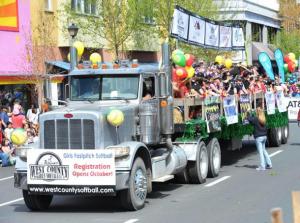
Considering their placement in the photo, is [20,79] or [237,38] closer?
[237,38]

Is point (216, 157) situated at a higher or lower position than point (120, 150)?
lower

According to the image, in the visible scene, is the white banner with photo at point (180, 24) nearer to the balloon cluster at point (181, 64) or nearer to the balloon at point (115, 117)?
the balloon cluster at point (181, 64)

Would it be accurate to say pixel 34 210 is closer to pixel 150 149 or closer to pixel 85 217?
pixel 85 217

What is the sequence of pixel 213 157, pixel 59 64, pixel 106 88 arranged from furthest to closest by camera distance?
pixel 59 64, pixel 213 157, pixel 106 88

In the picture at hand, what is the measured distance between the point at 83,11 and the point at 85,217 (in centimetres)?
2354

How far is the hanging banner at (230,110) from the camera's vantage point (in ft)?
51.0

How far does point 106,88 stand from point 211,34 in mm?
6358

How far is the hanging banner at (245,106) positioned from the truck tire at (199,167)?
3.10m

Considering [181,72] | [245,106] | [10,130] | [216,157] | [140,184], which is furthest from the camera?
[10,130]

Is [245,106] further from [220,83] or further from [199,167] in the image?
[199,167]

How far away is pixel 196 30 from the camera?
1627cm

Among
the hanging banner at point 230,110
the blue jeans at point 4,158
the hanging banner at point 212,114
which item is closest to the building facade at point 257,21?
the blue jeans at point 4,158

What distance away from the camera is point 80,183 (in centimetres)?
1057

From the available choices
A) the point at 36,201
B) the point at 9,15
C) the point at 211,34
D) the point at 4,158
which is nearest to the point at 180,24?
the point at 211,34
